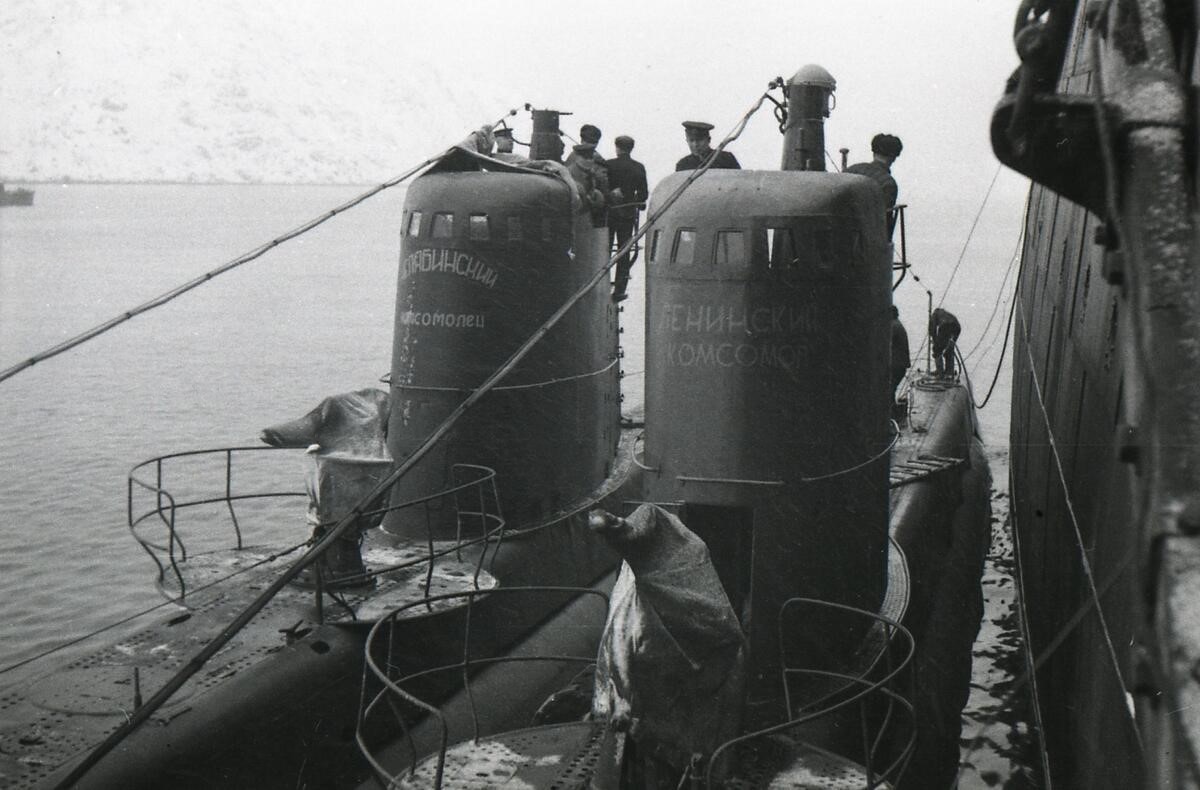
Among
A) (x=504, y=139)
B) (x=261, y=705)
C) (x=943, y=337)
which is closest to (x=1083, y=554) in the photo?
(x=261, y=705)

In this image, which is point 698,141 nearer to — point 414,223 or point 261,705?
point 414,223

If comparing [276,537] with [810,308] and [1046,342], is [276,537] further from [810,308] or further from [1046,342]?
[810,308]

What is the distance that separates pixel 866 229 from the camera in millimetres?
9219

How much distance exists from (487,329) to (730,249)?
4.09 metres

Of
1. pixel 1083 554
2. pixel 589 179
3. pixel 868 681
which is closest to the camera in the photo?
pixel 868 681

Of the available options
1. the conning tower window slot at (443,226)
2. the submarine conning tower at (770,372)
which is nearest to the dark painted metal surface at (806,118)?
the submarine conning tower at (770,372)

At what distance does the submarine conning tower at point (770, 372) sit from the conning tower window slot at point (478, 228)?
357 centimetres

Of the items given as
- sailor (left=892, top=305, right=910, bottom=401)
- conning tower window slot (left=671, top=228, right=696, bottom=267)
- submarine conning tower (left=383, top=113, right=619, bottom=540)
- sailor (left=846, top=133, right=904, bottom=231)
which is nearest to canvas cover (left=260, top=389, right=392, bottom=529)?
submarine conning tower (left=383, top=113, right=619, bottom=540)

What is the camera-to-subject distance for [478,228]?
12461 millimetres

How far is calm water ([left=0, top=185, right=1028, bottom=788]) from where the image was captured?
1900cm

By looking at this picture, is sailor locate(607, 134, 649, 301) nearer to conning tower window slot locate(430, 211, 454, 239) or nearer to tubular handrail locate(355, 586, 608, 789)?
conning tower window slot locate(430, 211, 454, 239)

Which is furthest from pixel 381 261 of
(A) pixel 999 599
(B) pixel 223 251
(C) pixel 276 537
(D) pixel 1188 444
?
(D) pixel 1188 444

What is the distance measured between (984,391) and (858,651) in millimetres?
29833

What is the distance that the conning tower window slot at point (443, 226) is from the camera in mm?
12477
